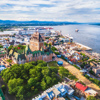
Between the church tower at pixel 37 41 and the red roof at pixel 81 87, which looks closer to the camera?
the red roof at pixel 81 87

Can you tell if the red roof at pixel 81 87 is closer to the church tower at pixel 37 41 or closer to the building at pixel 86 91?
the building at pixel 86 91

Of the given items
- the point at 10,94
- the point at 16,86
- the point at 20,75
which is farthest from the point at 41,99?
the point at 20,75

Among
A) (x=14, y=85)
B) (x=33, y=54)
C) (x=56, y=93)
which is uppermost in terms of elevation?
(x=33, y=54)

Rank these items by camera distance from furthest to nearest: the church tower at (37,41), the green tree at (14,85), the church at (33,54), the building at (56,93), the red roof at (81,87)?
the church tower at (37,41) < the church at (33,54) < the red roof at (81,87) < the green tree at (14,85) < the building at (56,93)

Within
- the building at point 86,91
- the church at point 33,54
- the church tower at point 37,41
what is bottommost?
the building at point 86,91

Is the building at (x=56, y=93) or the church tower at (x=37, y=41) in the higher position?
the church tower at (x=37, y=41)

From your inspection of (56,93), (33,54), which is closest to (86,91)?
(56,93)

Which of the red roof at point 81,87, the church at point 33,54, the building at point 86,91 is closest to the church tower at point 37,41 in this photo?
the church at point 33,54

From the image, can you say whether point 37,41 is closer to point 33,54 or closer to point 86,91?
point 33,54
